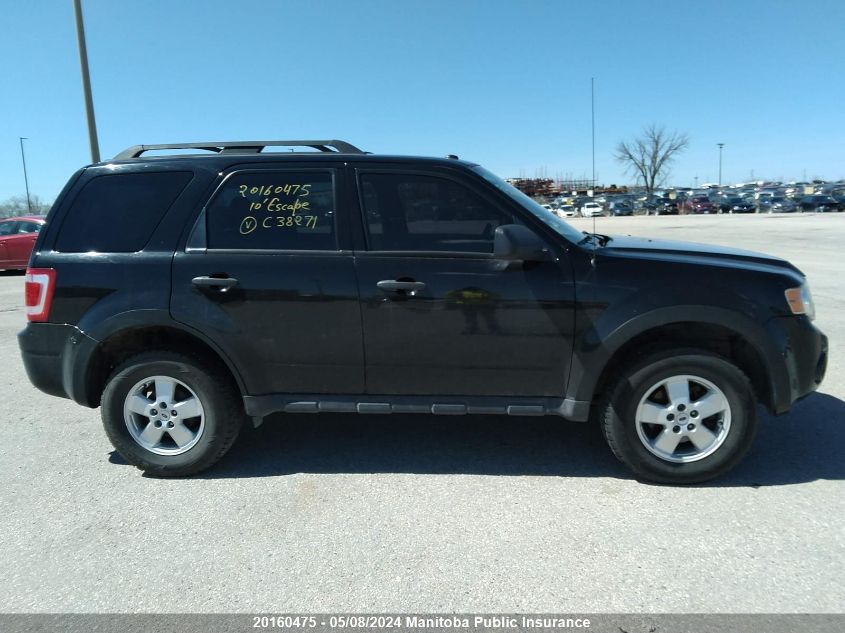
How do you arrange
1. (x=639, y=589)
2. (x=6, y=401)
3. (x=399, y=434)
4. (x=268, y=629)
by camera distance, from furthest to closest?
(x=6, y=401) → (x=399, y=434) → (x=639, y=589) → (x=268, y=629)

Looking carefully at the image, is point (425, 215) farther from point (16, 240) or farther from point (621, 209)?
point (621, 209)

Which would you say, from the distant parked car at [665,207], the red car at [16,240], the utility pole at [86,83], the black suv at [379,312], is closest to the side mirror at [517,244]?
the black suv at [379,312]

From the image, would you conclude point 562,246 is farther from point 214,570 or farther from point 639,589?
point 214,570

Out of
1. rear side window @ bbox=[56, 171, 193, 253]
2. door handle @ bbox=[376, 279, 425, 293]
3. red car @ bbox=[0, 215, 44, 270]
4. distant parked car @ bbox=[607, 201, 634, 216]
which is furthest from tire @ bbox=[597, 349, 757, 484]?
distant parked car @ bbox=[607, 201, 634, 216]

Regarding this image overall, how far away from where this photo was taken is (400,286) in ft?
11.5

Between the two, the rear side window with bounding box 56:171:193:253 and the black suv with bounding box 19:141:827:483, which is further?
the rear side window with bounding box 56:171:193:253

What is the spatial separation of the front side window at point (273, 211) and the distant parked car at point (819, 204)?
5462cm

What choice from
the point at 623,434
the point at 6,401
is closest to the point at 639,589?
the point at 623,434

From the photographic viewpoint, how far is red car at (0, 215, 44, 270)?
1530 cm

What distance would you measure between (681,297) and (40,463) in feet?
13.8

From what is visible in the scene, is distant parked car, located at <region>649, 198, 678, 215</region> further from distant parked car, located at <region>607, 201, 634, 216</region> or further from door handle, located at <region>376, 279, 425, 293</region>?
door handle, located at <region>376, 279, 425, 293</region>

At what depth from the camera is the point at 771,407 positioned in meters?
3.51

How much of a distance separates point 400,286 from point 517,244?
71 cm

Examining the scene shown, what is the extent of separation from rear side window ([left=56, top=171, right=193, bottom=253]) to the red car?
13.8 m
